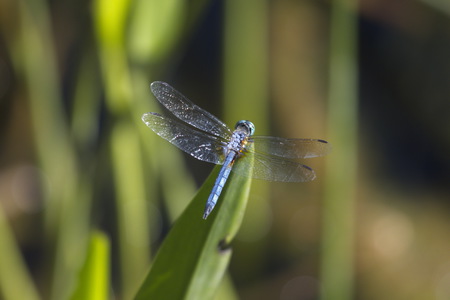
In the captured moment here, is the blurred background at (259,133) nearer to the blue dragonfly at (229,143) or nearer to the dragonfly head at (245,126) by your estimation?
the blue dragonfly at (229,143)

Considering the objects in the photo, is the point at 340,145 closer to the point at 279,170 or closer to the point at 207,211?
the point at 279,170

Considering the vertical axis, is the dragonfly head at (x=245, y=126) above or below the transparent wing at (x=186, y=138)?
above

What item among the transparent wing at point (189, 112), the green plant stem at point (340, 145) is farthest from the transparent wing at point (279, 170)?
the green plant stem at point (340, 145)

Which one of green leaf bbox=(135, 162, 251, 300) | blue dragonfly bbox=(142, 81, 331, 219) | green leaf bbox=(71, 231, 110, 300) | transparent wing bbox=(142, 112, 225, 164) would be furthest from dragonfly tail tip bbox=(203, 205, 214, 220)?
transparent wing bbox=(142, 112, 225, 164)

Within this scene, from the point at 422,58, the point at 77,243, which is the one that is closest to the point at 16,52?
the point at 77,243

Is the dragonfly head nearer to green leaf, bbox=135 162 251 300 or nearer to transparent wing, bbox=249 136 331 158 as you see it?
transparent wing, bbox=249 136 331 158

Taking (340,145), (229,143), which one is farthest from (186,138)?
(340,145)
